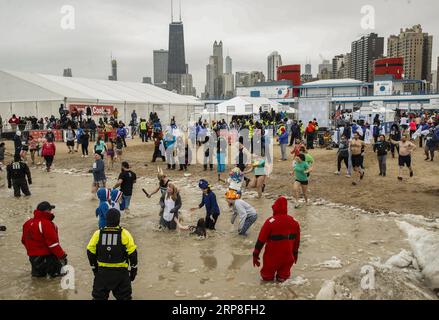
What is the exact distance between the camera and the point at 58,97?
28453 mm

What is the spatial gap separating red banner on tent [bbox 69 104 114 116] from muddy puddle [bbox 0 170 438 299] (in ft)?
56.2

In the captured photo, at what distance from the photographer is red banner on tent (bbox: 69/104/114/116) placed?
28656 mm

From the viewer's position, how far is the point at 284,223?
6.12 metres

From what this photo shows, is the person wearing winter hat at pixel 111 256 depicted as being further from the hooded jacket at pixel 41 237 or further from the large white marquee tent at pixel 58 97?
the large white marquee tent at pixel 58 97

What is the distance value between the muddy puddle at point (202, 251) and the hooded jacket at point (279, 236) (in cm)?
44

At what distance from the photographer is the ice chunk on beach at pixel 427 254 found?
5.74m

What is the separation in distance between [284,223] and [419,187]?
8.69m

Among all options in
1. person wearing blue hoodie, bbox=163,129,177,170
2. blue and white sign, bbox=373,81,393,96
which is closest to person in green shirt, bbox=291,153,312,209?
person wearing blue hoodie, bbox=163,129,177,170

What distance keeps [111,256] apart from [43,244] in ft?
7.26

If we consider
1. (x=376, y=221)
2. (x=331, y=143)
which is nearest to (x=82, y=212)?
(x=376, y=221)

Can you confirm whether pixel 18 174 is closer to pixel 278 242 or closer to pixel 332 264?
pixel 278 242

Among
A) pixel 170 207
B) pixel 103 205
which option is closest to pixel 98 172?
Answer: pixel 170 207

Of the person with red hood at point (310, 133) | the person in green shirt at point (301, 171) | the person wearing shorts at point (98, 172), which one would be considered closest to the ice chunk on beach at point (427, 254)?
the person in green shirt at point (301, 171)
